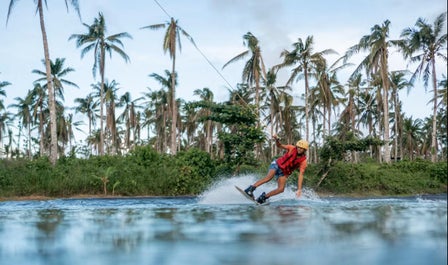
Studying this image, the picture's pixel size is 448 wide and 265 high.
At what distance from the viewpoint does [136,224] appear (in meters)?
7.57

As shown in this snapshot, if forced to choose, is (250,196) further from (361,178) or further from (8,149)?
(8,149)

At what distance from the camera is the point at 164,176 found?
101ft

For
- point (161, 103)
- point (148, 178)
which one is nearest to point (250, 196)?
point (148, 178)

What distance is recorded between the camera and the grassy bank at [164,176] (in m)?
29.4

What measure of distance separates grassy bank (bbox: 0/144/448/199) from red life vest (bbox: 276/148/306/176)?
17.0 meters

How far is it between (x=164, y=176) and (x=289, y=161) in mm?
18104


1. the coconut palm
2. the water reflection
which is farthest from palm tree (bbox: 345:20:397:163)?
the water reflection

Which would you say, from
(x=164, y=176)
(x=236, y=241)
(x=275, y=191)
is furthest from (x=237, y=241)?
(x=164, y=176)

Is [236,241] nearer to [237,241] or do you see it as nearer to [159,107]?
[237,241]

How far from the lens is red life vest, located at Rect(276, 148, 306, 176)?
13.5m

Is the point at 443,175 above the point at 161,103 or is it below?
below

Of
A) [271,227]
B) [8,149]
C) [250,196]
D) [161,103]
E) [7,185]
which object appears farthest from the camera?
[8,149]

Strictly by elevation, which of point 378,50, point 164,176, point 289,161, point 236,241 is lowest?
point 236,241

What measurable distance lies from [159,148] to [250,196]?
67.5 m
